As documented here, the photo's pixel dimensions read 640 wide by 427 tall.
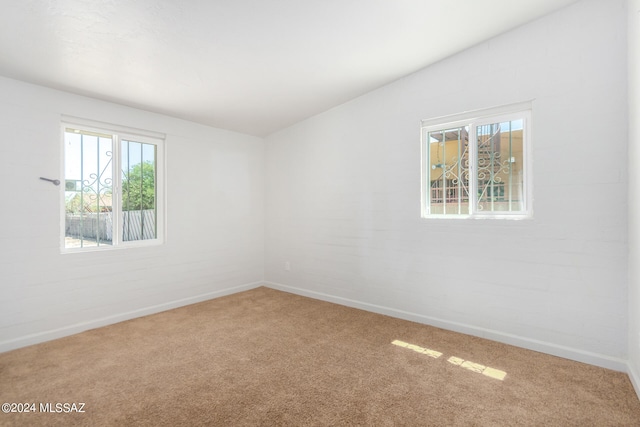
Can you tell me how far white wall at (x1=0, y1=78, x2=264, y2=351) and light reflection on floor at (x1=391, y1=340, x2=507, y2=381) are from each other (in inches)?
114

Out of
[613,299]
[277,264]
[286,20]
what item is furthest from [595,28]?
[277,264]

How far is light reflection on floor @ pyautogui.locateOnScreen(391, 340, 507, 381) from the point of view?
2.43 m

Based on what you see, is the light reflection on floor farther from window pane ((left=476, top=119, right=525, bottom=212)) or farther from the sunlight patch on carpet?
window pane ((left=476, top=119, right=525, bottom=212))

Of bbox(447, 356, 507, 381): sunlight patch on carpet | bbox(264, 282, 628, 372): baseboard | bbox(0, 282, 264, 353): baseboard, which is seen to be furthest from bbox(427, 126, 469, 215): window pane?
bbox(0, 282, 264, 353): baseboard

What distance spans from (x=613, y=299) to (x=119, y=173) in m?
5.05

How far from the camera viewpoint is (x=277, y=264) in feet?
16.9

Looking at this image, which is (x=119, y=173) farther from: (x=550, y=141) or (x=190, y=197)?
(x=550, y=141)

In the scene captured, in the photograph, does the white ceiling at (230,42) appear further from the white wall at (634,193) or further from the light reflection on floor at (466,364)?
the light reflection on floor at (466,364)

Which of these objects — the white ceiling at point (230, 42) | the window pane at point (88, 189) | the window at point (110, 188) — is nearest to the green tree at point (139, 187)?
the window at point (110, 188)

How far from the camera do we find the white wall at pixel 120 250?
2.92 metres

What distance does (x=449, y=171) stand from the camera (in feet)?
11.4

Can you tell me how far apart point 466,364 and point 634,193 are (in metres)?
1.79

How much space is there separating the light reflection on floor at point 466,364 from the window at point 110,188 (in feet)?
11.0

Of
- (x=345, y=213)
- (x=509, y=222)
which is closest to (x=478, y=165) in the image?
(x=509, y=222)
